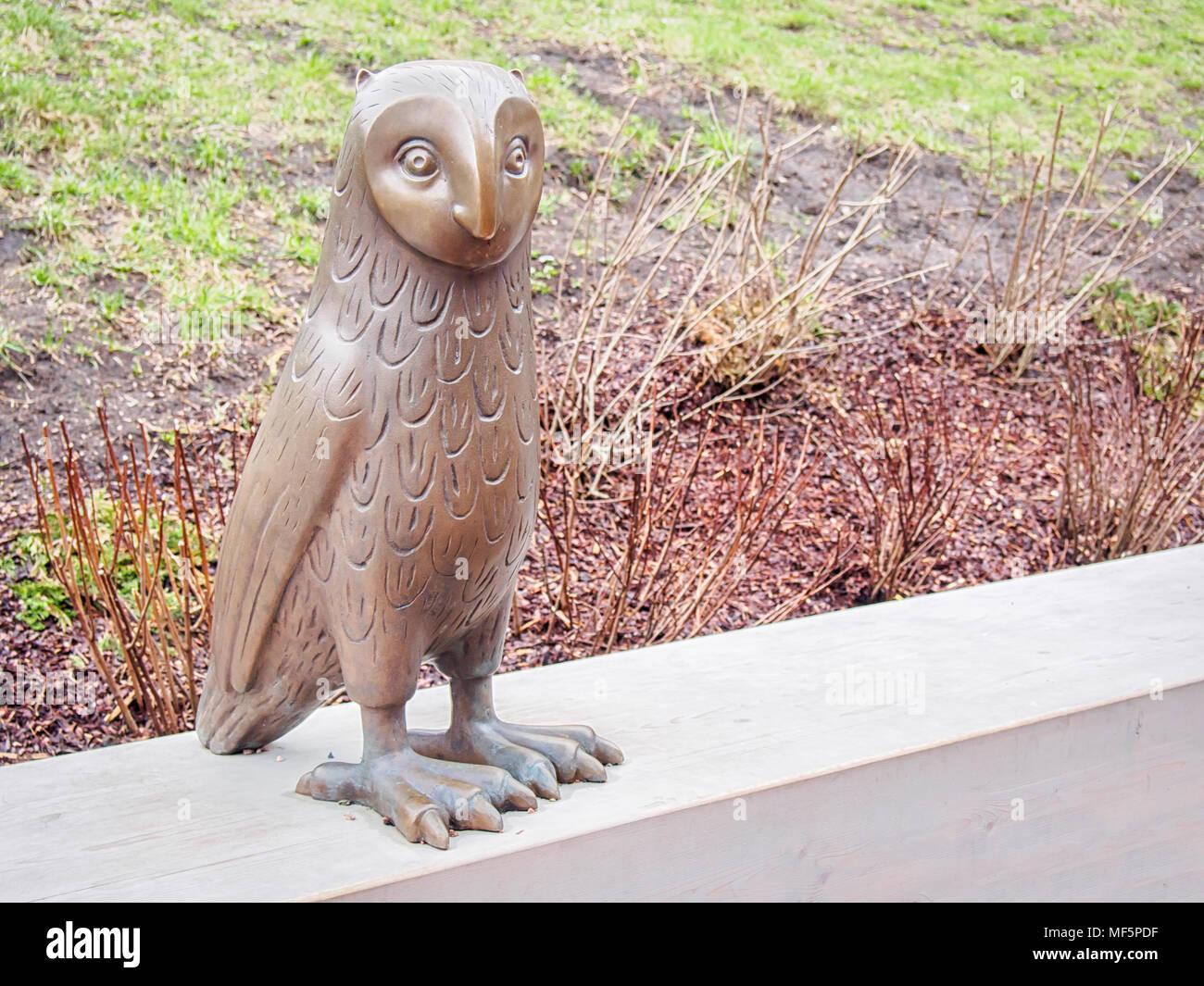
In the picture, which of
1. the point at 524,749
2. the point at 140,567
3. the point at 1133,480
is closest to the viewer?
the point at 524,749

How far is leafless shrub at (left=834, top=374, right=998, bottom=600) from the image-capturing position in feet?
9.30

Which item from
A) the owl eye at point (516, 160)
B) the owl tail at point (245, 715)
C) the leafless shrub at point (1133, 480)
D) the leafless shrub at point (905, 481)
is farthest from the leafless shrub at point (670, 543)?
the owl eye at point (516, 160)

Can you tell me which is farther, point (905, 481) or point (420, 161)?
point (905, 481)

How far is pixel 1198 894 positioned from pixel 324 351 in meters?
1.59

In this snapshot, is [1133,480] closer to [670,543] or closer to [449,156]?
[670,543]

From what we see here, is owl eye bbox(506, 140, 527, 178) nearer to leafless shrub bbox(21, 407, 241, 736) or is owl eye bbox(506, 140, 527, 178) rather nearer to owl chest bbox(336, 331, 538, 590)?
owl chest bbox(336, 331, 538, 590)

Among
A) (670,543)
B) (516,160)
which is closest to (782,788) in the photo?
(516,160)

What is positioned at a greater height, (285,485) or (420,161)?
(420,161)

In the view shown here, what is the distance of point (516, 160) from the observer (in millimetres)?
1197

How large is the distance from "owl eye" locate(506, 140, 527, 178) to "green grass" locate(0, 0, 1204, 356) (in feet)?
7.65

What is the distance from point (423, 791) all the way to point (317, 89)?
11.9 ft

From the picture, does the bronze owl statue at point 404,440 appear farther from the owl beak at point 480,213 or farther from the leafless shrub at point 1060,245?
the leafless shrub at point 1060,245
